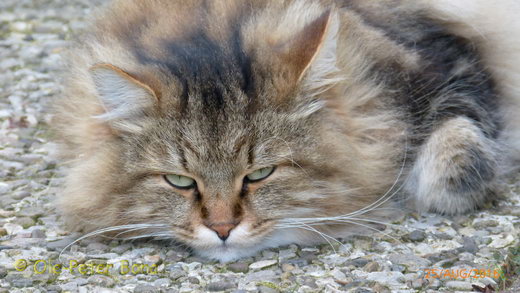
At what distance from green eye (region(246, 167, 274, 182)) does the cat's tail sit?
1.34 metres

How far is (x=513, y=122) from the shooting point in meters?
3.80

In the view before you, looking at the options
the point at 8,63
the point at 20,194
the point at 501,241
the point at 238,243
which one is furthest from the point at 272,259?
the point at 8,63

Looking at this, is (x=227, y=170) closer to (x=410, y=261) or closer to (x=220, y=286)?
(x=220, y=286)

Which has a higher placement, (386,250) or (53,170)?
(53,170)

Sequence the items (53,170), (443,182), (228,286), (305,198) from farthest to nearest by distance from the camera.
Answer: (53,170) < (443,182) < (305,198) < (228,286)

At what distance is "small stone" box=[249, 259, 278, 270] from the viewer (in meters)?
2.96

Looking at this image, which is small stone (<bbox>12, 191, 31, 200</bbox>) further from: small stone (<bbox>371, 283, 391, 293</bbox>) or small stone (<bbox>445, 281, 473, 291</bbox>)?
small stone (<bbox>445, 281, 473, 291</bbox>)

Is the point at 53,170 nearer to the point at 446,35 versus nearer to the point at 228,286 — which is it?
the point at 228,286

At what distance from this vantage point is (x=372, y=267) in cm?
290

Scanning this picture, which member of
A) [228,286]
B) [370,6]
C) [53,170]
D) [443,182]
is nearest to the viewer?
[228,286]

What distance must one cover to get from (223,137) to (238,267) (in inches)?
20.9

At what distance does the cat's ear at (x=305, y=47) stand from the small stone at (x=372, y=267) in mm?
775

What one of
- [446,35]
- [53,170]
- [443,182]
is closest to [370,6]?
[446,35]

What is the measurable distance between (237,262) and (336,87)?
83cm
